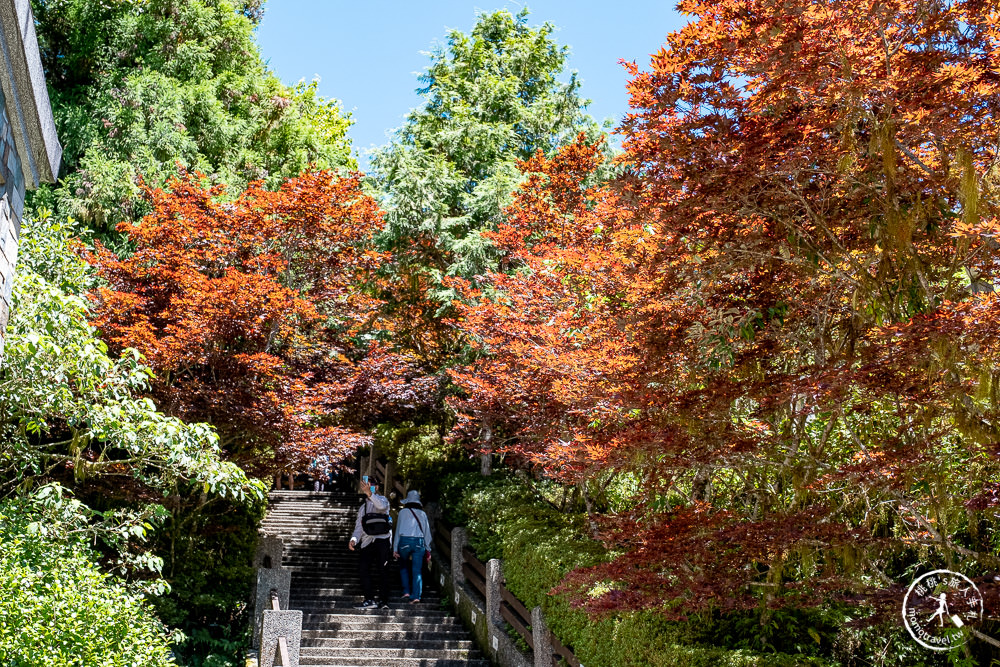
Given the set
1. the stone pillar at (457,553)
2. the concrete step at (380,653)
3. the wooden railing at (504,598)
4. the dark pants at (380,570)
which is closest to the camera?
the wooden railing at (504,598)

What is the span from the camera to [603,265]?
8.63 meters

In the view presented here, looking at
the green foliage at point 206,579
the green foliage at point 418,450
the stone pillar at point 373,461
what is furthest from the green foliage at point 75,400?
the stone pillar at point 373,461

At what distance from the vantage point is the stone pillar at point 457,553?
12.3m

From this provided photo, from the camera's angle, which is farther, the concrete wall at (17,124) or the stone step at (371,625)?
the stone step at (371,625)

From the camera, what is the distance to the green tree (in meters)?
15.5

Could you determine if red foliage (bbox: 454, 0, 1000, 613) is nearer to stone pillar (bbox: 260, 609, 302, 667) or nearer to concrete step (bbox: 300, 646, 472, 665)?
stone pillar (bbox: 260, 609, 302, 667)

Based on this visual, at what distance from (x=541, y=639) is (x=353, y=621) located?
9.96 feet

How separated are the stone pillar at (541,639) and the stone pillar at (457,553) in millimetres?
3117

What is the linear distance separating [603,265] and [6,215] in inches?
218

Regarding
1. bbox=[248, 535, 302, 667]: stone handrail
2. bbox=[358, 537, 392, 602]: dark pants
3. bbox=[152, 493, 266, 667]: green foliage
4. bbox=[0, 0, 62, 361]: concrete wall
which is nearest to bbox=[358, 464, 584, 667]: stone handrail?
bbox=[358, 537, 392, 602]: dark pants

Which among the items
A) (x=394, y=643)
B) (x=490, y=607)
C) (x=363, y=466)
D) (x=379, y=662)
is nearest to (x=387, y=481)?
(x=363, y=466)

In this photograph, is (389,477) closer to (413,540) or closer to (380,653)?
(413,540)

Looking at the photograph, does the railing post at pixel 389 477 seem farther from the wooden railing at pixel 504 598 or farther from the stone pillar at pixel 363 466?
the wooden railing at pixel 504 598

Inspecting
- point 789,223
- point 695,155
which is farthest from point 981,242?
point 695,155
